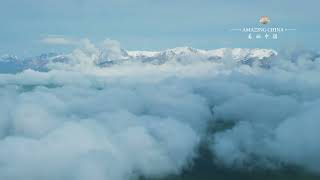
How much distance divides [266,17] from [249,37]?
28.9 feet

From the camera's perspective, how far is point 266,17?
120938 millimetres

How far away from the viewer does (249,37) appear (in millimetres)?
116250
